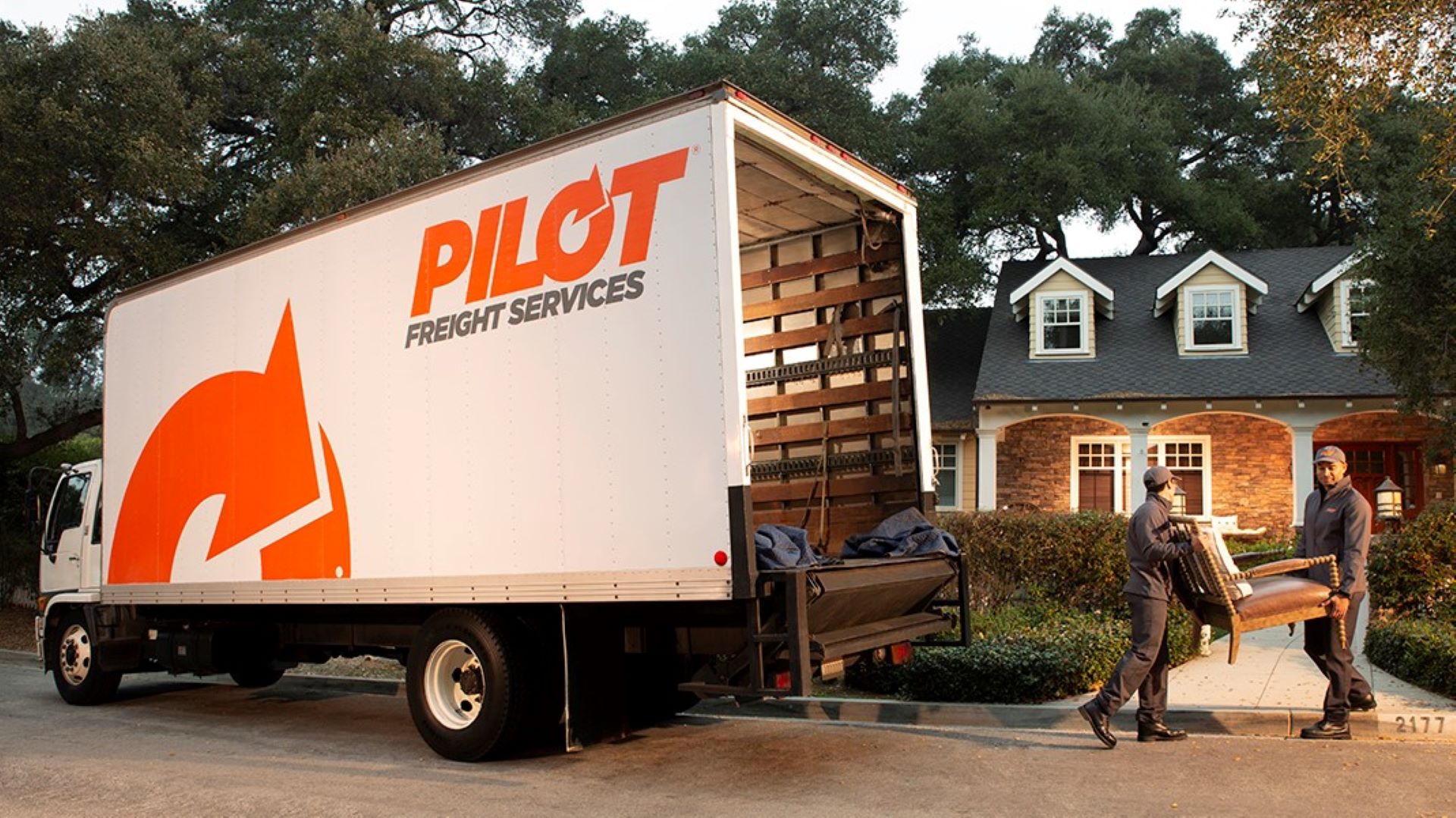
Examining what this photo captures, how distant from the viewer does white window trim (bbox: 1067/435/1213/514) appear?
24.1m

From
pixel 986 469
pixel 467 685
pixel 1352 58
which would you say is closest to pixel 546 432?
pixel 467 685

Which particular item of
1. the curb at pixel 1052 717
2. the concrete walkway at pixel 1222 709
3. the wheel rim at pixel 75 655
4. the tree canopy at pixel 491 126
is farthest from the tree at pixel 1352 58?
the wheel rim at pixel 75 655

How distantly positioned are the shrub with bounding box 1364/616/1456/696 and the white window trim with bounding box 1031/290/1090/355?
15.0 metres

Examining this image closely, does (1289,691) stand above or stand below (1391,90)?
below

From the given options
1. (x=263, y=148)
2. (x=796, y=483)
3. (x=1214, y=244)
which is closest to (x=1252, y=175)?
(x=1214, y=244)

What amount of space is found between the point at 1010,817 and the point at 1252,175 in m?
31.8

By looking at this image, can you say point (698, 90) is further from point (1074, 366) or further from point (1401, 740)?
point (1074, 366)

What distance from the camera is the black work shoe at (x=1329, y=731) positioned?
7.28 meters

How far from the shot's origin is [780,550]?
20.6 ft

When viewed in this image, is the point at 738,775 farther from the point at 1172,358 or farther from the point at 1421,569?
the point at 1172,358

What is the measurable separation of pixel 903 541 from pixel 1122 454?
18.6 m

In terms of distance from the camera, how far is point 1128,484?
24.3 meters

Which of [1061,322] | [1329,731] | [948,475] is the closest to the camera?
[1329,731]

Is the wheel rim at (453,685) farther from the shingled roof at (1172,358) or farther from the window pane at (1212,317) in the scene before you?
the window pane at (1212,317)
